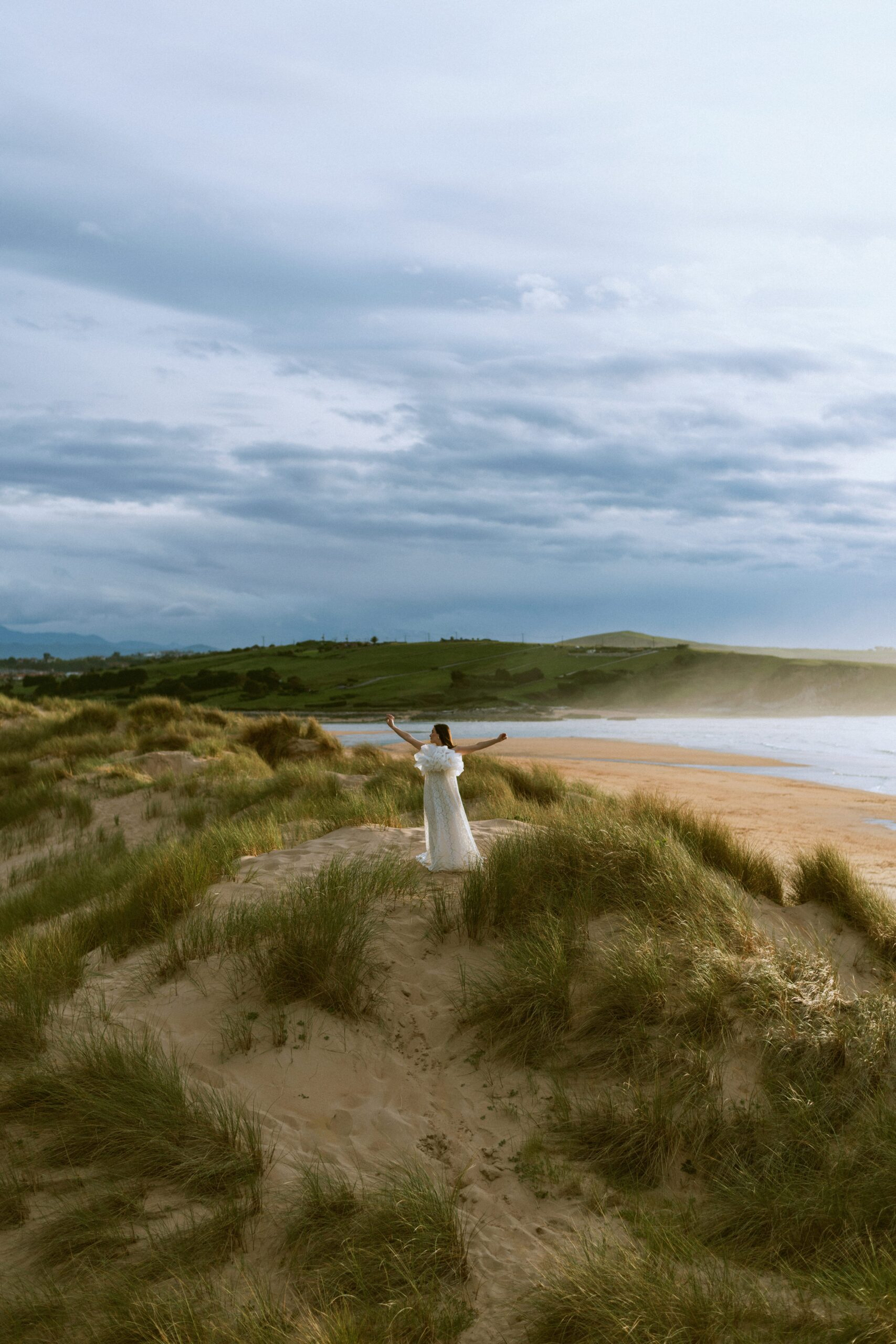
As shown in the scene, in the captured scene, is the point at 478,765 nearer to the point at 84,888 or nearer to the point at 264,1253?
the point at 84,888

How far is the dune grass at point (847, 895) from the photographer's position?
21.1 ft

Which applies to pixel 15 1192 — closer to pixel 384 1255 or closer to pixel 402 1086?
pixel 384 1255

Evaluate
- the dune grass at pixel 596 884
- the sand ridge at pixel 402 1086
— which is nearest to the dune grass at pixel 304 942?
the sand ridge at pixel 402 1086

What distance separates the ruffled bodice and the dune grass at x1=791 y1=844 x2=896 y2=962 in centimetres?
338

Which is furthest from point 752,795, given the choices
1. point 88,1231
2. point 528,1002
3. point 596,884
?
point 88,1231

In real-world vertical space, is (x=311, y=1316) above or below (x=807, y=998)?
below

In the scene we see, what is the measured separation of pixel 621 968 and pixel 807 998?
3.91 feet

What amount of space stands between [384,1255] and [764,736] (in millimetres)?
32515

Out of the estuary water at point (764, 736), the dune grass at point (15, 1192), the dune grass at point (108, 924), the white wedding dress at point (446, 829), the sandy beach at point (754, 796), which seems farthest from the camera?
the estuary water at point (764, 736)

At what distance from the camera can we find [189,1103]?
434 centimetres

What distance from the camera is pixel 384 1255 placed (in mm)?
3527

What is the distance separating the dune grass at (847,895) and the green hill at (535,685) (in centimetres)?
4141

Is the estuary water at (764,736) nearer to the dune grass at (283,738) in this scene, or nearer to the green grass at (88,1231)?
the dune grass at (283,738)

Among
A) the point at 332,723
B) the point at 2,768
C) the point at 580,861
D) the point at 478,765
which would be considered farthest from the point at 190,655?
the point at 580,861
